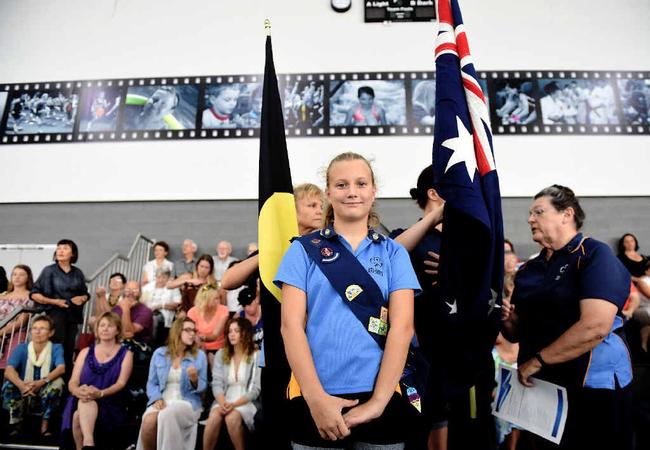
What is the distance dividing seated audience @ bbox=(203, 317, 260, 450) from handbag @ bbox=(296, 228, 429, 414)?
7.28 feet

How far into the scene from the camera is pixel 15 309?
13.6 feet

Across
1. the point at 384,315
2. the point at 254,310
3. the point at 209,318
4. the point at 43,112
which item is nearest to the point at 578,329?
the point at 384,315

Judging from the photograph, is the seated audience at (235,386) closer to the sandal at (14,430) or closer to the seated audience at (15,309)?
the sandal at (14,430)

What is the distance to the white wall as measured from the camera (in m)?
6.80

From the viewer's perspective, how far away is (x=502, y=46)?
722 centimetres

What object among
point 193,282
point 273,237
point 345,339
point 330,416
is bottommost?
point 330,416

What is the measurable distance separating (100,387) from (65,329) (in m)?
1.42

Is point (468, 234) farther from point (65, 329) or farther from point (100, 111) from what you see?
point (100, 111)

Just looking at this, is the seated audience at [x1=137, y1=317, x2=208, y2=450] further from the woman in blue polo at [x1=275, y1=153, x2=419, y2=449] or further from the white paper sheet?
the woman in blue polo at [x1=275, y1=153, x2=419, y2=449]

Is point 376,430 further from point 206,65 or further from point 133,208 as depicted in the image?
point 206,65

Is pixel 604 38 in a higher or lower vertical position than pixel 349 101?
higher

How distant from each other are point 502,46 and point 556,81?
39.7 inches

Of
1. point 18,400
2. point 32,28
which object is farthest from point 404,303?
point 32,28

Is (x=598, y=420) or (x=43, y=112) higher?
(x=43, y=112)
